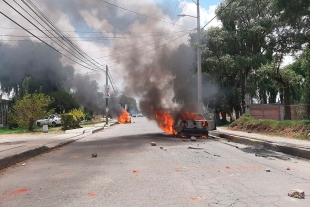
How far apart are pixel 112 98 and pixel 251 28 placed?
103ft

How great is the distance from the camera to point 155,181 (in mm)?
6582

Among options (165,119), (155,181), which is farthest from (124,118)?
(155,181)

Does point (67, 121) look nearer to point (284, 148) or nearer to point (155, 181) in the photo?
point (284, 148)

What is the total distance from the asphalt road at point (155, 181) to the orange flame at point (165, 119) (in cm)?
1091

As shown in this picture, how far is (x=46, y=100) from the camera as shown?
25.2 meters

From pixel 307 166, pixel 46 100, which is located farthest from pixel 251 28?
pixel 307 166

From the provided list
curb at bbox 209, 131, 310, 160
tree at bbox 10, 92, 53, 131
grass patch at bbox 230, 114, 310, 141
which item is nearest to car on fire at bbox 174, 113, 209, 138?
curb at bbox 209, 131, 310, 160

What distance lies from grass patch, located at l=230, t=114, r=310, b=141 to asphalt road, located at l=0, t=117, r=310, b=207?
21.7 ft

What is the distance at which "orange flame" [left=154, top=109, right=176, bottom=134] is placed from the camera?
69.2 ft

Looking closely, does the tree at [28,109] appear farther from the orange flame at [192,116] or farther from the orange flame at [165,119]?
the orange flame at [192,116]

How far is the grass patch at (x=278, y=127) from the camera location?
631 inches

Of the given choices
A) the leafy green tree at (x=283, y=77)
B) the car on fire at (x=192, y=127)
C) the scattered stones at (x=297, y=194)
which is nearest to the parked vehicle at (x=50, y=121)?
the car on fire at (x=192, y=127)

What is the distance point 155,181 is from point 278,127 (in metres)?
13.8

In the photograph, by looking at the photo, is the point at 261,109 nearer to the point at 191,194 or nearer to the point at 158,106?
the point at 158,106
